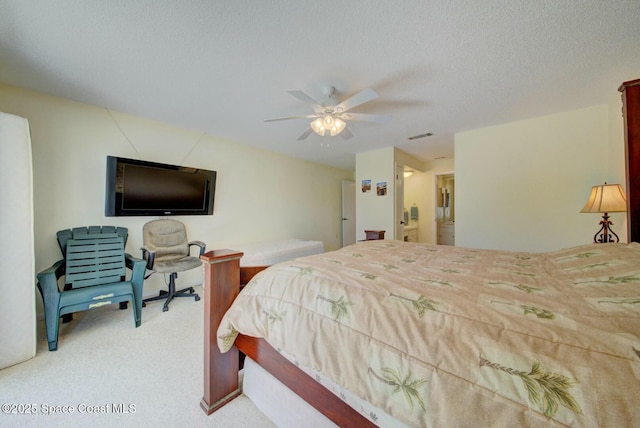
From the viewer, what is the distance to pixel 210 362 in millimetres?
1276

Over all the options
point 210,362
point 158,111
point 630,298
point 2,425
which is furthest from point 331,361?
point 158,111

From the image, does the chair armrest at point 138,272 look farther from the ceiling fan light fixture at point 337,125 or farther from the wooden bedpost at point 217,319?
the ceiling fan light fixture at point 337,125

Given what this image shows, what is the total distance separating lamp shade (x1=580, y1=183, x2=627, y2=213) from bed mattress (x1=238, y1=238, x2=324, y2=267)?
11.5 feet

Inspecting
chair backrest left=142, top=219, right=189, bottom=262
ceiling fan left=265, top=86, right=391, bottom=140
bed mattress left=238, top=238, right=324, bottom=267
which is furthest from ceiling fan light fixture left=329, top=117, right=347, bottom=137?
chair backrest left=142, top=219, right=189, bottom=262

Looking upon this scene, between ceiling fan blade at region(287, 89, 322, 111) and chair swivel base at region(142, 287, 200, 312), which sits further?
chair swivel base at region(142, 287, 200, 312)

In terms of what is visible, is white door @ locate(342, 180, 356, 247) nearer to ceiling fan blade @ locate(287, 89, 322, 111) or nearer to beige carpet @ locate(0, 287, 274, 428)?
ceiling fan blade @ locate(287, 89, 322, 111)

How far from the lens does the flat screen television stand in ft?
8.63

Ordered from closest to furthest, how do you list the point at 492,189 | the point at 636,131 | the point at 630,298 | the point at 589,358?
the point at 589,358 → the point at 630,298 → the point at 636,131 → the point at 492,189

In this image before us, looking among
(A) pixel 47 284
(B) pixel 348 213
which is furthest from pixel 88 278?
(B) pixel 348 213

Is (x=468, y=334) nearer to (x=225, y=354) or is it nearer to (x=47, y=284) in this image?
(x=225, y=354)

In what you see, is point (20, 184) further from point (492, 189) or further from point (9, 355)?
point (492, 189)

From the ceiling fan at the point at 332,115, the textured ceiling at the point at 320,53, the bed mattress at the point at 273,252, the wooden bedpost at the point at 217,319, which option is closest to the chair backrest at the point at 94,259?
the bed mattress at the point at 273,252

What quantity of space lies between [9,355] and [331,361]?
255cm

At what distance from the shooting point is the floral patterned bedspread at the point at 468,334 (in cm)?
54
